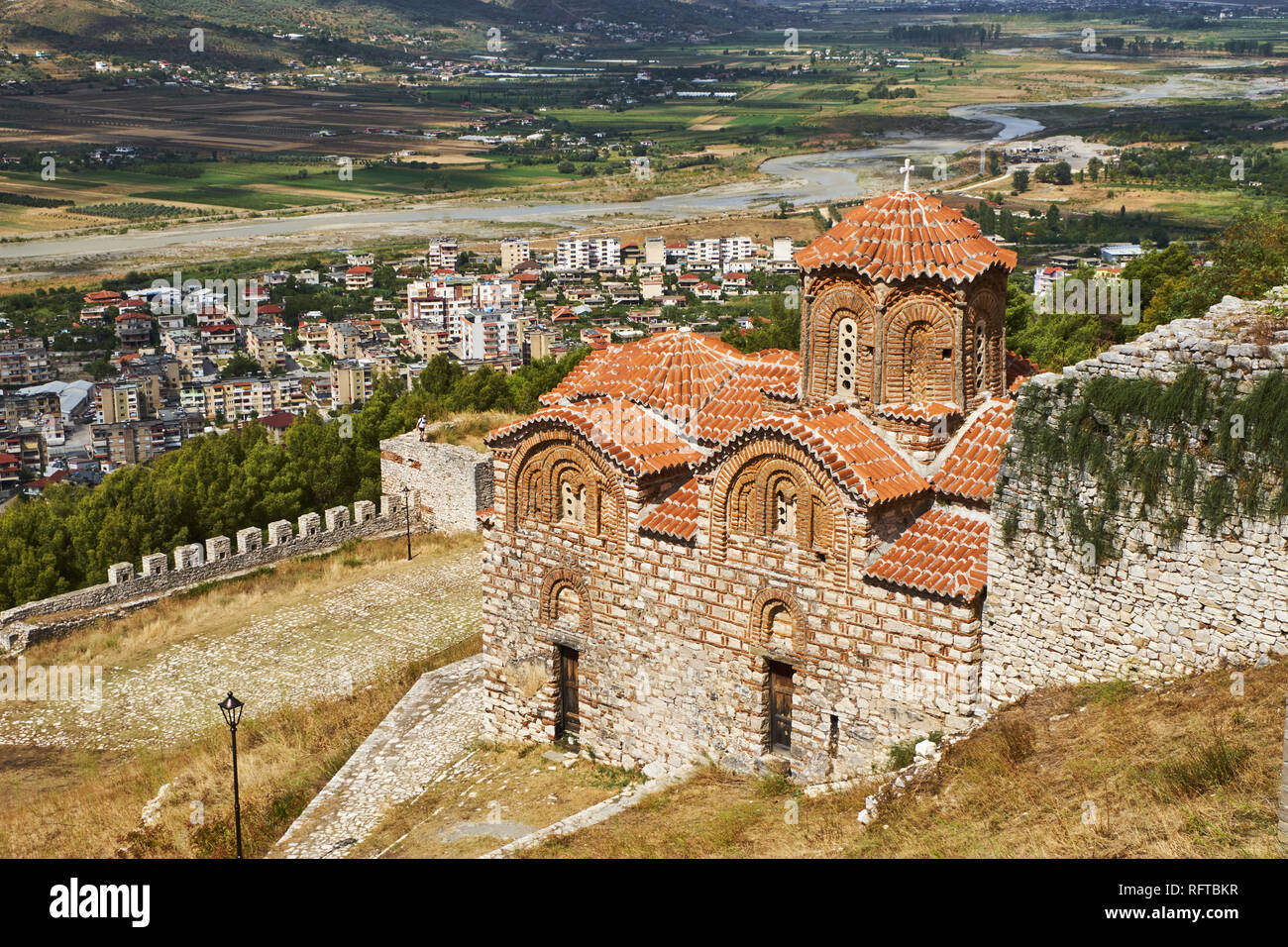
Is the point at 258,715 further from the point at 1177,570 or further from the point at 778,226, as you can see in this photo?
the point at 778,226

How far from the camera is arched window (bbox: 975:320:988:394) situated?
14828 mm

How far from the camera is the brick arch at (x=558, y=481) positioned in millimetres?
15562

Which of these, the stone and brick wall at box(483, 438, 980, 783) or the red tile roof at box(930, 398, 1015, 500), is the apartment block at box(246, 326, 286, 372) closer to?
the stone and brick wall at box(483, 438, 980, 783)

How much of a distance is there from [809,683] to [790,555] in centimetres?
145

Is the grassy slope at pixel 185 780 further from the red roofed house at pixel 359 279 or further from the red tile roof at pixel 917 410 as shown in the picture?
the red roofed house at pixel 359 279

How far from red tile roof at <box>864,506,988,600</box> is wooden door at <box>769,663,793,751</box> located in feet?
6.03

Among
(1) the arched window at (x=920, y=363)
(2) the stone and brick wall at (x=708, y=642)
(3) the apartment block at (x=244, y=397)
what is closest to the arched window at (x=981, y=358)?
(1) the arched window at (x=920, y=363)

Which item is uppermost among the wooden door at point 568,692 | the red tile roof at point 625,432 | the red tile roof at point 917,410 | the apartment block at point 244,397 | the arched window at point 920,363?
the arched window at point 920,363

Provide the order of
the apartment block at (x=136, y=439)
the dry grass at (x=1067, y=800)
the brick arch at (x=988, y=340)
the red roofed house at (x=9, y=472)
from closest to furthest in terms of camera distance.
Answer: the dry grass at (x=1067, y=800) < the brick arch at (x=988, y=340) < the red roofed house at (x=9, y=472) < the apartment block at (x=136, y=439)

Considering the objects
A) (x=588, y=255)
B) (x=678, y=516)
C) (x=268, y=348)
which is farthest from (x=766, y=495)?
(x=588, y=255)

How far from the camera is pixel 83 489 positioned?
1475 inches

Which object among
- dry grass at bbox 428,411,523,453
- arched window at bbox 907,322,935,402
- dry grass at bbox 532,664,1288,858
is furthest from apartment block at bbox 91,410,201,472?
dry grass at bbox 532,664,1288,858

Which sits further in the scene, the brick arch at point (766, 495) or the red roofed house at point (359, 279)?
the red roofed house at point (359, 279)

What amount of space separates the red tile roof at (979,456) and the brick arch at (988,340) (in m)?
0.56
